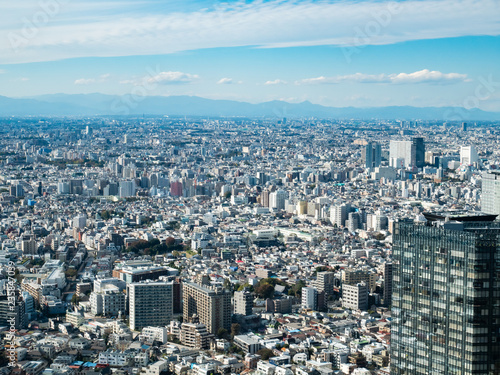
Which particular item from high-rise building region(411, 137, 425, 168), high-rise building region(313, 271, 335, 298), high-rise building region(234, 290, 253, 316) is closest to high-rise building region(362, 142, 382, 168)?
high-rise building region(411, 137, 425, 168)

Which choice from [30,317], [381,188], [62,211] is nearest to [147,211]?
[62,211]

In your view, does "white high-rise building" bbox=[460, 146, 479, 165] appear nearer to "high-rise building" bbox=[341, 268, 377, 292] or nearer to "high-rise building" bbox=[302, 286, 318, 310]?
"high-rise building" bbox=[341, 268, 377, 292]

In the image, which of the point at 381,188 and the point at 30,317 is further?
the point at 381,188

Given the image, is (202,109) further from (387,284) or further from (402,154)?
(387,284)

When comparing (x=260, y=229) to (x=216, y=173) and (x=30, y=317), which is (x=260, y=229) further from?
(x=216, y=173)

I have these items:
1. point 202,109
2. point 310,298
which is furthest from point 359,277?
point 202,109

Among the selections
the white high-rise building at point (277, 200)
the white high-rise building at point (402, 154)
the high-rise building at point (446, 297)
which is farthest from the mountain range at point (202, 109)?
the high-rise building at point (446, 297)
